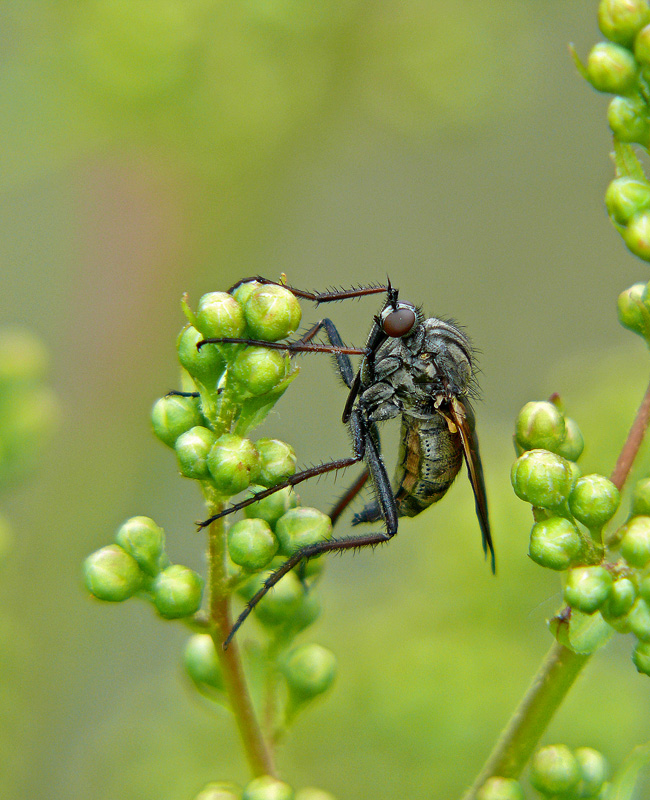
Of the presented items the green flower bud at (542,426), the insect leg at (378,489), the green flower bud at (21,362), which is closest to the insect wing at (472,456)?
the insect leg at (378,489)

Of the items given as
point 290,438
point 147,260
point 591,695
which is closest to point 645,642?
point 591,695

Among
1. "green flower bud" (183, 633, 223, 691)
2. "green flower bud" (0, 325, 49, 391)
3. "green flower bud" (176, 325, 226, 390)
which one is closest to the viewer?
"green flower bud" (176, 325, 226, 390)

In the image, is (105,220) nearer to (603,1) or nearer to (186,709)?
(186,709)

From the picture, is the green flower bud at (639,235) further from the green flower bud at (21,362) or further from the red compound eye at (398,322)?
the green flower bud at (21,362)

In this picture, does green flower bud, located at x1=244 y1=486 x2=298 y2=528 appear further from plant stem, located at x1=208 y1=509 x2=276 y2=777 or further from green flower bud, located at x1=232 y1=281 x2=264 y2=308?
green flower bud, located at x1=232 y1=281 x2=264 y2=308

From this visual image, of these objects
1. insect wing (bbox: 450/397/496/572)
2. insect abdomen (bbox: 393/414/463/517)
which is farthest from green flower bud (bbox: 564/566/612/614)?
insect abdomen (bbox: 393/414/463/517)

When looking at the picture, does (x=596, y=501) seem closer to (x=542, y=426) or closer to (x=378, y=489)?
(x=542, y=426)
